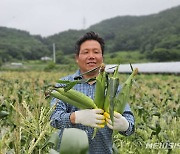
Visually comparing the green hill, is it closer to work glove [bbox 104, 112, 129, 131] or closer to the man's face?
the man's face

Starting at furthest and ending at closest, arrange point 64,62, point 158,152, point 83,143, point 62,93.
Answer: point 64,62 < point 158,152 < point 62,93 < point 83,143

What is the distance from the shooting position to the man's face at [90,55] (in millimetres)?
2176

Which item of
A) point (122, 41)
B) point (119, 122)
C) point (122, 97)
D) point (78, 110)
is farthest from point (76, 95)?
point (122, 41)

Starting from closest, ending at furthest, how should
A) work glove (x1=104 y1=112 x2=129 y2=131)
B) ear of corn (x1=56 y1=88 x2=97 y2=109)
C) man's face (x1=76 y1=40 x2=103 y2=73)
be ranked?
ear of corn (x1=56 y1=88 x2=97 y2=109), work glove (x1=104 y1=112 x2=129 y2=131), man's face (x1=76 y1=40 x2=103 y2=73)

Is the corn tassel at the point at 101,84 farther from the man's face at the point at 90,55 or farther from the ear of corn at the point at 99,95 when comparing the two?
the man's face at the point at 90,55

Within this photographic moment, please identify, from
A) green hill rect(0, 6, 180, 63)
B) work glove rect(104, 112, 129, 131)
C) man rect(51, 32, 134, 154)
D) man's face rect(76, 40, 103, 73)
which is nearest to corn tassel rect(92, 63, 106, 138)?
work glove rect(104, 112, 129, 131)

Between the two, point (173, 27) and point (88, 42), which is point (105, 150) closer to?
point (88, 42)

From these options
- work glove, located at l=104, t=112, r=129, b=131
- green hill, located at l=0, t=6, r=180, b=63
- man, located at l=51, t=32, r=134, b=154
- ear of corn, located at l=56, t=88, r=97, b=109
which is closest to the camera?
ear of corn, located at l=56, t=88, r=97, b=109

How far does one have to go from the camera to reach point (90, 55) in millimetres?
2164

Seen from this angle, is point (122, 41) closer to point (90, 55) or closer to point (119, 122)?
point (90, 55)

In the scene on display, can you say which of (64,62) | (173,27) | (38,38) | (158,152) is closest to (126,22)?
(38,38)

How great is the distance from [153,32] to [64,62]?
18.7m

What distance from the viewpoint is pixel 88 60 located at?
85.7 inches

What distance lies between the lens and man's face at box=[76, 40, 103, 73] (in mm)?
2176
